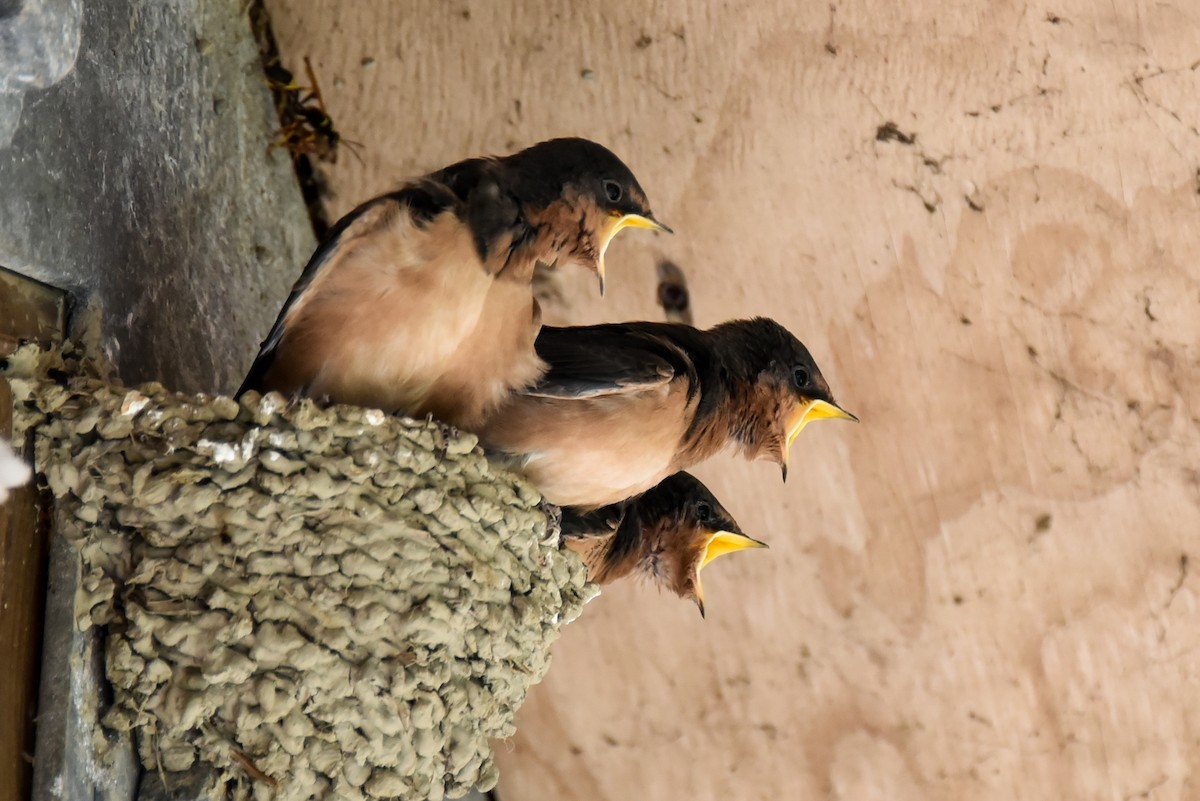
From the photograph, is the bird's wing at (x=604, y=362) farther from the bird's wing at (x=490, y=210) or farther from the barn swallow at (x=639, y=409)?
the bird's wing at (x=490, y=210)

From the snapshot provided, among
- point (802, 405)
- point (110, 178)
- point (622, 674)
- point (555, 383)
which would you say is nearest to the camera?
point (110, 178)

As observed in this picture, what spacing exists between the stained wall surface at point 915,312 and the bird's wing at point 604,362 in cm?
54

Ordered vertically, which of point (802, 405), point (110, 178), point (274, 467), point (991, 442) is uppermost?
point (110, 178)

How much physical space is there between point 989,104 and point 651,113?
2.56 feet

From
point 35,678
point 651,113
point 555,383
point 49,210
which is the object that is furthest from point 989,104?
point 35,678

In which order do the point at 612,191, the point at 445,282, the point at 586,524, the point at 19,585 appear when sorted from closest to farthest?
the point at 19,585, the point at 445,282, the point at 612,191, the point at 586,524

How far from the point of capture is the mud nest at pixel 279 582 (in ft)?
6.75

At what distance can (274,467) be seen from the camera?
220cm

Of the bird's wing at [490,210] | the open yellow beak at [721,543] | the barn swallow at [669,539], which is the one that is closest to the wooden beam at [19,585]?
the bird's wing at [490,210]

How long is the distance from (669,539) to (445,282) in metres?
1.03

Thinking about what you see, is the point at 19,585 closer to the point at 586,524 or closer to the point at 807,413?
the point at 586,524

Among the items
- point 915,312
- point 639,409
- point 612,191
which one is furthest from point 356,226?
point 915,312

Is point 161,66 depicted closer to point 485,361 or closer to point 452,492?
point 485,361

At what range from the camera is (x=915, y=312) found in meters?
3.16
